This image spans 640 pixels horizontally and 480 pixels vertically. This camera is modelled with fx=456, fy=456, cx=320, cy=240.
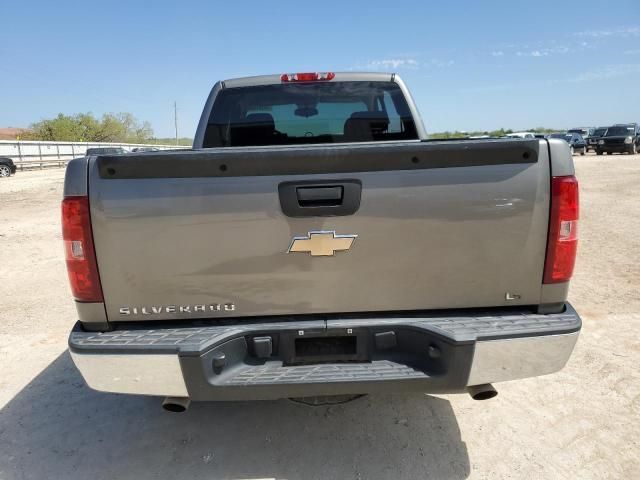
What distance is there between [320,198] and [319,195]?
0.05 ft

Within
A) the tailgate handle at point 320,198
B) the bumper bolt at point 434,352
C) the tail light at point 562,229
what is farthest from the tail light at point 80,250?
the tail light at point 562,229

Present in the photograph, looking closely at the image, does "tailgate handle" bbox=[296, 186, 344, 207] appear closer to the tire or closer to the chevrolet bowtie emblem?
the chevrolet bowtie emblem

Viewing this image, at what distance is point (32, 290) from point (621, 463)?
633 centimetres

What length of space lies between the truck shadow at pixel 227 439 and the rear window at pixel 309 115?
2.16 metres

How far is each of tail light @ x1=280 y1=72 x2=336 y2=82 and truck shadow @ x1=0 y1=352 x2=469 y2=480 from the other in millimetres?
2543

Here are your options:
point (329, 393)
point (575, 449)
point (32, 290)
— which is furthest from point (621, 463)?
point (32, 290)

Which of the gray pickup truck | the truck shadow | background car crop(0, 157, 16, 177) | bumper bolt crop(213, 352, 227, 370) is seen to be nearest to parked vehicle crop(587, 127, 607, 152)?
the truck shadow

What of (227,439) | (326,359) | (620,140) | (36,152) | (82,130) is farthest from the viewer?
(82,130)

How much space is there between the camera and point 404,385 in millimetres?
2145

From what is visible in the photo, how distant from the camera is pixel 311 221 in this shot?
6.92 ft

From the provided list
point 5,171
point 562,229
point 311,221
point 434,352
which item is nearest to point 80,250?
Answer: point 311,221

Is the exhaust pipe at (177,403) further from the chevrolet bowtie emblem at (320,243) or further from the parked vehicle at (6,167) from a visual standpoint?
the parked vehicle at (6,167)

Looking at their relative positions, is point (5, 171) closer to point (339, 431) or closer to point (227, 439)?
point (227, 439)

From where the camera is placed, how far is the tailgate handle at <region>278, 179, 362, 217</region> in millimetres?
2100
